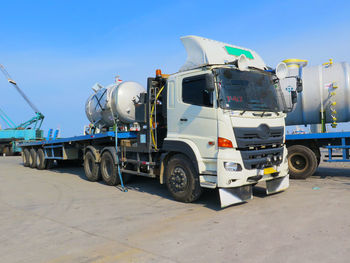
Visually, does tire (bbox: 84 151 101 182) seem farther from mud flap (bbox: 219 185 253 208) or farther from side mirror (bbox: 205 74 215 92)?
side mirror (bbox: 205 74 215 92)

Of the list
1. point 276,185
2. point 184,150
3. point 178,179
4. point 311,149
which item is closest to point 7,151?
point 178,179

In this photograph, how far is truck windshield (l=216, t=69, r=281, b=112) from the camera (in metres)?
5.70

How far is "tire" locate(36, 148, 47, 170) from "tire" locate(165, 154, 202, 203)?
913 centimetres

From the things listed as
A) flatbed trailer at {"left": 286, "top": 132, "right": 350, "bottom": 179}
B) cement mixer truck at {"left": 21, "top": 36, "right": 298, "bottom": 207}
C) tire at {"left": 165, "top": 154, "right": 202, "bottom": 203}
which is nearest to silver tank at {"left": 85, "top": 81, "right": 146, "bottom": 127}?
cement mixer truck at {"left": 21, "top": 36, "right": 298, "bottom": 207}

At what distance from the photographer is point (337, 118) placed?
28.4 ft

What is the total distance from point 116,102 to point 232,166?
4749 millimetres

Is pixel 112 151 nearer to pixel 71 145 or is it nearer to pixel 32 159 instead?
pixel 71 145

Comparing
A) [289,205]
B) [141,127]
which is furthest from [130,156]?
[289,205]

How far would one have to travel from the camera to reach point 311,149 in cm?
880

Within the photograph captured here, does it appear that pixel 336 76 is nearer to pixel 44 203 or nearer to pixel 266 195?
pixel 266 195

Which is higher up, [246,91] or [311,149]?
[246,91]

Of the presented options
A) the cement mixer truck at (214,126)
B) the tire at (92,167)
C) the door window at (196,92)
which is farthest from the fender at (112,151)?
the door window at (196,92)

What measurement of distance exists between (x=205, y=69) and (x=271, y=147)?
2.15 metres

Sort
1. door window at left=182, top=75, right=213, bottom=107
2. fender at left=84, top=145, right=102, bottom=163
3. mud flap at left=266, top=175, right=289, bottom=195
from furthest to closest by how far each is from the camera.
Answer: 1. fender at left=84, top=145, right=102, bottom=163
2. mud flap at left=266, top=175, right=289, bottom=195
3. door window at left=182, top=75, right=213, bottom=107
